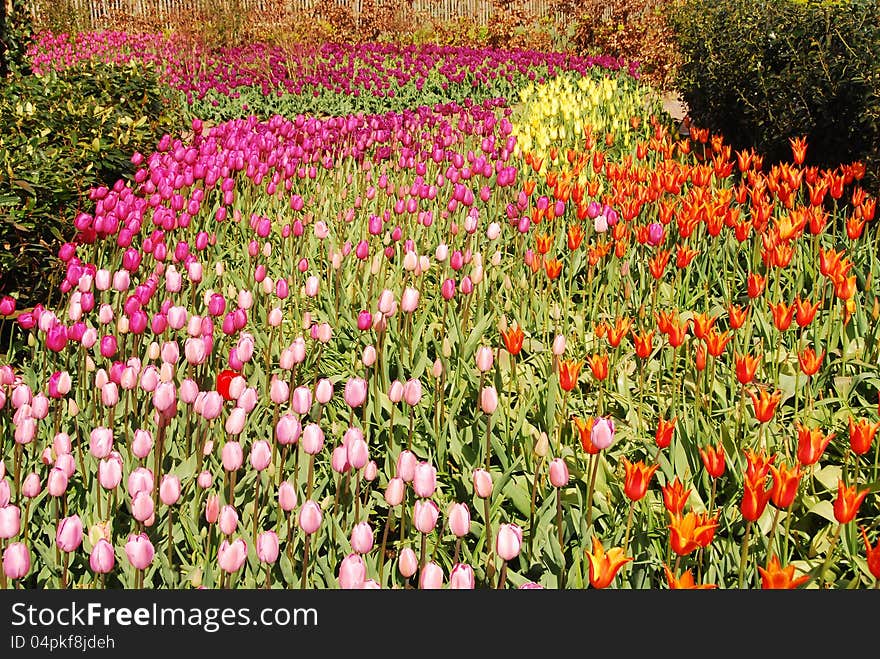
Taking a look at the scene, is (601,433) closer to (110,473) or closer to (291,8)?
(110,473)

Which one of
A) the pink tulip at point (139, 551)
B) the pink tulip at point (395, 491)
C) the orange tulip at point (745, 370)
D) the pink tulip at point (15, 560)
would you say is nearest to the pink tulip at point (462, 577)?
the pink tulip at point (395, 491)

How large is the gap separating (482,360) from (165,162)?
3443 mm

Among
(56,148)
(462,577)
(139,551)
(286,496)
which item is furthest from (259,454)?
(56,148)

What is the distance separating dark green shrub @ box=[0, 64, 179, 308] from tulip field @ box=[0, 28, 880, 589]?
0.26m

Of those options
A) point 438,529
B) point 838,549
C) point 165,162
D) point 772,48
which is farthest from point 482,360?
point 772,48

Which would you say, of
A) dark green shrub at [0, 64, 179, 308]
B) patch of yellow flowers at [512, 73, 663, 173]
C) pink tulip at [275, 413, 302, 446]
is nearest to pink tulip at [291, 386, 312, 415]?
pink tulip at [275, 413, 302, 446]

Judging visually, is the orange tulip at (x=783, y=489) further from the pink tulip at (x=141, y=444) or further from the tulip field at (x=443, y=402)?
the pink tulip at (x=141, y=444)

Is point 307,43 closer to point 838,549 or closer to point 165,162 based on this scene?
point 165,162

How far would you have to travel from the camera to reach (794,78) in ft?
20.1

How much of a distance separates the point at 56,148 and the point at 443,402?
3193 millimetres

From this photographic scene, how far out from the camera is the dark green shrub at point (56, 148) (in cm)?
378

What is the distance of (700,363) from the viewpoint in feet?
7.58

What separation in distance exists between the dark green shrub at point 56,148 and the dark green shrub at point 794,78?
464 cm

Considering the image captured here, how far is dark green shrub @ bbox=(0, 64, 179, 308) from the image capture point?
12.4 feet
